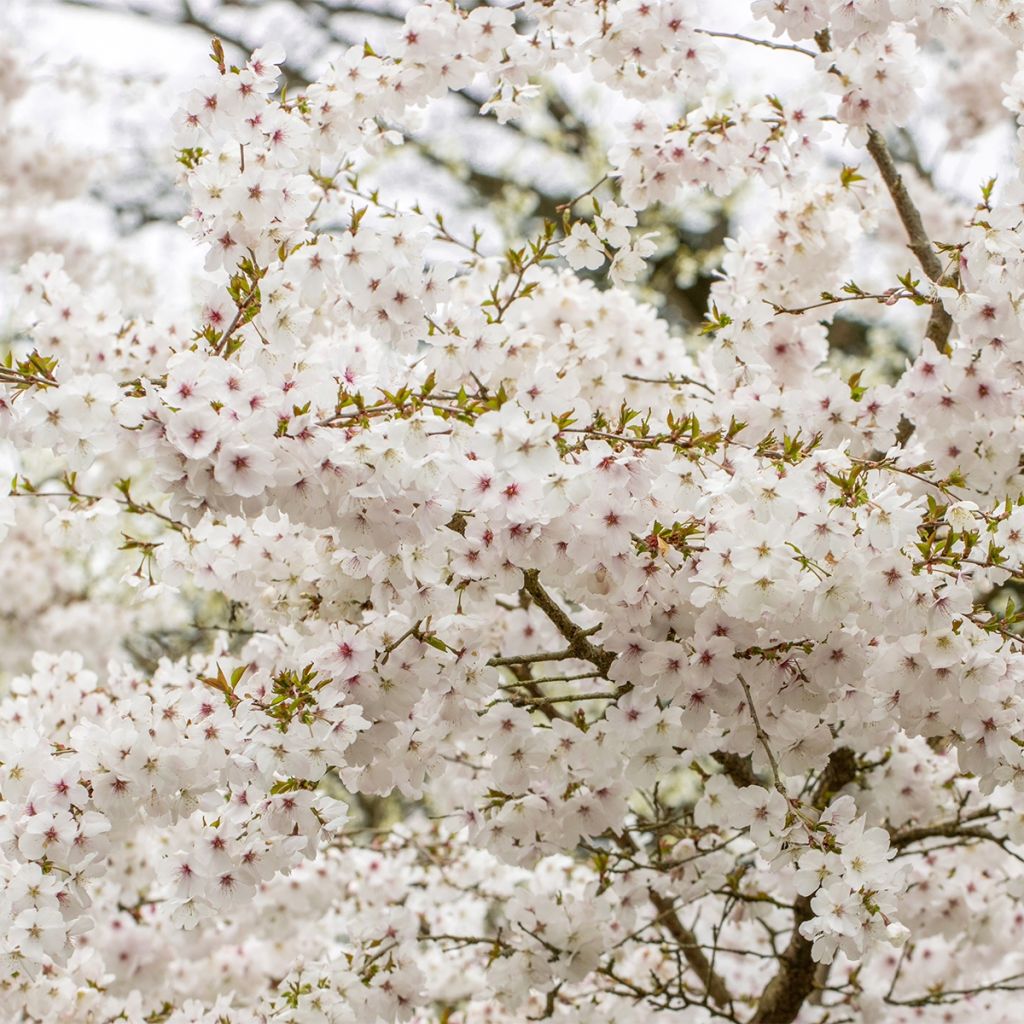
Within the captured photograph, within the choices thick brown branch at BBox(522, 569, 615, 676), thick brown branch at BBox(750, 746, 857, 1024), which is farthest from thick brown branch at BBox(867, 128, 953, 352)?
thick brown branch at BBox(522, 569, 615, 676)

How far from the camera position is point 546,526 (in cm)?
229

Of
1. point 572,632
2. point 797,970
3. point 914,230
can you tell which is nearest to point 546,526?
point 572,632

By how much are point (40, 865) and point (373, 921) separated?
1.34 m

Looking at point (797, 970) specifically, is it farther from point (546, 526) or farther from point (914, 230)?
point (914, 230)

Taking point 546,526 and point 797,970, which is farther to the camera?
point 797,970

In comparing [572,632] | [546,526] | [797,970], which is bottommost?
[797,970]

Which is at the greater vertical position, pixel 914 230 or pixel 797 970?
pixel 914 230

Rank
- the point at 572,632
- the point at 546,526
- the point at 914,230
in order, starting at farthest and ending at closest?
the point at 914,230
the point at 572,632
the point at 546,526

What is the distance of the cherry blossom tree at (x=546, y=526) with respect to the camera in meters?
2.25

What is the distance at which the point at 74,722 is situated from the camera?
11.3ft

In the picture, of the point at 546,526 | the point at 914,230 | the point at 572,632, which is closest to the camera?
the point at 546,526

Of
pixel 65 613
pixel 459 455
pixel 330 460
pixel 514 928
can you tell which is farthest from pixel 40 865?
pixel 65 613

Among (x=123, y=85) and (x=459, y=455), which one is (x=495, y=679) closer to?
(x=459, y=455)

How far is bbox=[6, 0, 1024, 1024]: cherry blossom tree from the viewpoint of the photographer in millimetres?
2250
